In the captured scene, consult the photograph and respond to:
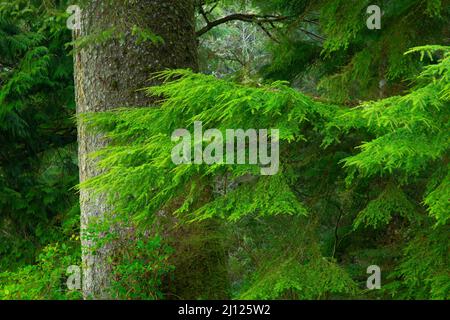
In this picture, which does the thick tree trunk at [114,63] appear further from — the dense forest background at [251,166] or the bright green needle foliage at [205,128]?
the bright green needle foliage at [205,128]

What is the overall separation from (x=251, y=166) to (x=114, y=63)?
2.91m

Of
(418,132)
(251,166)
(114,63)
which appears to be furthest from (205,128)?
(114,63)

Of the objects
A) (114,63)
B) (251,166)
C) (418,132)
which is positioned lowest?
(251,166)

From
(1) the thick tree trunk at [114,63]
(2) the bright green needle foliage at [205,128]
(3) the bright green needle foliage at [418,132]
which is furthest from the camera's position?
(1) the thick tree trunk at [114,63]

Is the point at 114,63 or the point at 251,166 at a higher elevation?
the point at 114,63

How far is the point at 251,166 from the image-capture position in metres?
3.89

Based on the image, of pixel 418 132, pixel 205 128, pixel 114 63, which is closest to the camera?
pixel 418 132

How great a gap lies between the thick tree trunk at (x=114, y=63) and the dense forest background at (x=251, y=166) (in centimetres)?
1

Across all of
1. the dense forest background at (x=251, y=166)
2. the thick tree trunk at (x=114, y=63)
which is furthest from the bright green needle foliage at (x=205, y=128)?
the thick tree trunk at (x=114, y=63)

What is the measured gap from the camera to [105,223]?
5953 mm

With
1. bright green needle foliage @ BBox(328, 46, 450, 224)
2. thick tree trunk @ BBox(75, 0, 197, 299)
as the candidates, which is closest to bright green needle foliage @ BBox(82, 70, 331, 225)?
bright green needle foliage @ BBox(328, 46, 450, 224)

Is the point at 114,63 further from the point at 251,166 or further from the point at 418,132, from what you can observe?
the point at 418,132

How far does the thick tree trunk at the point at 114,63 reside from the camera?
6.30 m

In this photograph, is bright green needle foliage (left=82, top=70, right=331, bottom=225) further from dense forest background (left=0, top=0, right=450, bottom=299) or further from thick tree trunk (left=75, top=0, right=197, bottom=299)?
thick tree trunk (left=75, top=0, right=197, bottom=299)
